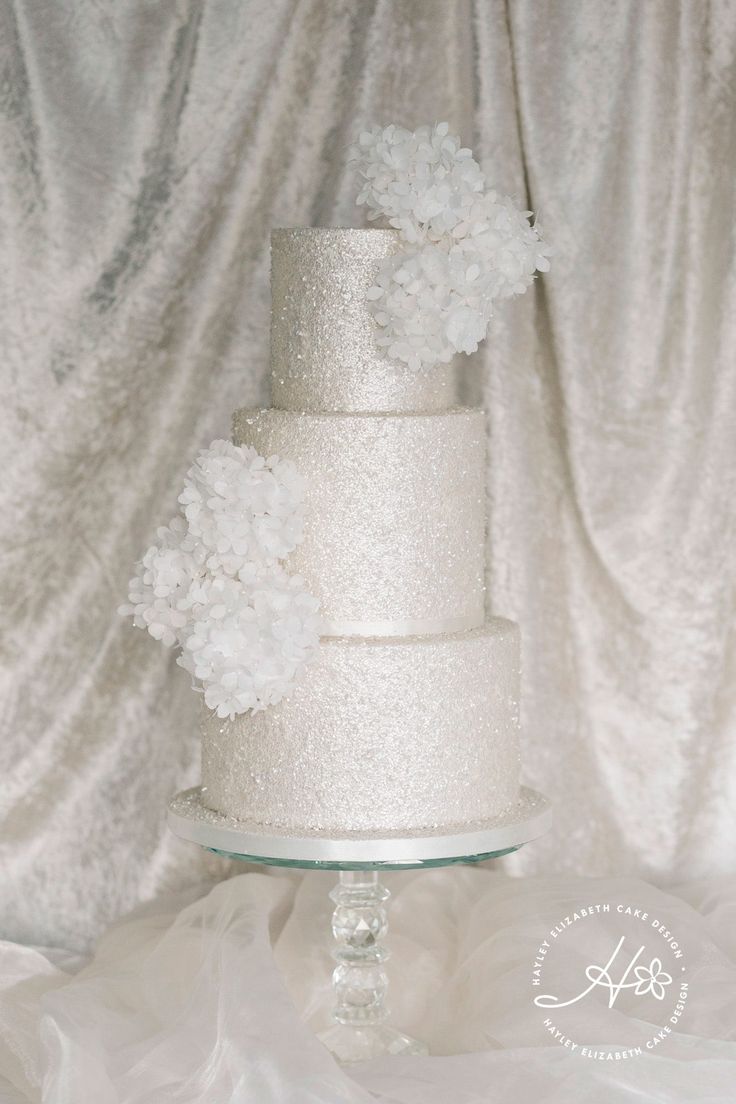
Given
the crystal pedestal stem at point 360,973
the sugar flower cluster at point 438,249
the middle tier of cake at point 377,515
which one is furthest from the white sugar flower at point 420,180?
the crystal pedestal stem at point 360,973

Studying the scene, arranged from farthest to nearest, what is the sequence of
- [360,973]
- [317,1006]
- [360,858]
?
[317,1006] < [360,973] < [360,858]

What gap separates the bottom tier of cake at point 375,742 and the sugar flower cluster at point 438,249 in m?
0.37

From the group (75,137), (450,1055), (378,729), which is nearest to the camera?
(378,729)

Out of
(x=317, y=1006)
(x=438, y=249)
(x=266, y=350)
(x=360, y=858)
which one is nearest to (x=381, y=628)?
(x=360, y=858)

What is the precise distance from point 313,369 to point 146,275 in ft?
2.30

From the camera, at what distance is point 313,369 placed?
1.97 metres

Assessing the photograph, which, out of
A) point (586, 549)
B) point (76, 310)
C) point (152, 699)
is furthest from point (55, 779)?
point (586, 549)

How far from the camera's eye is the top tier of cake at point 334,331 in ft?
6.30

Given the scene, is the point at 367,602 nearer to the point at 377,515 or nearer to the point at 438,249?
the point at 377,515

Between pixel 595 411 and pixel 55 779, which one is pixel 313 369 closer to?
pixel 595 411

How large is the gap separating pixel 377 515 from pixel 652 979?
76cm

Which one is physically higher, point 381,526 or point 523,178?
point 523,178

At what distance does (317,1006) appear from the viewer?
7.30ft

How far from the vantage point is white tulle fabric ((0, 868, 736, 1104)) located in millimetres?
1787
